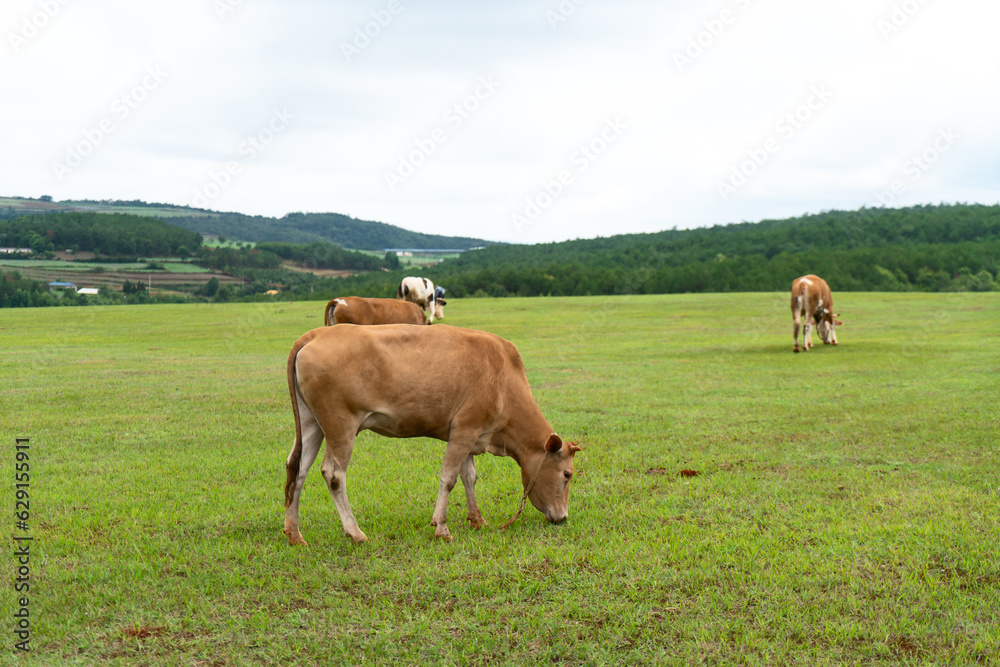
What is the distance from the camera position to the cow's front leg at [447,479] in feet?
21.7

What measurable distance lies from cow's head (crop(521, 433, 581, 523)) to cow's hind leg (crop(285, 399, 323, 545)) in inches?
75.3

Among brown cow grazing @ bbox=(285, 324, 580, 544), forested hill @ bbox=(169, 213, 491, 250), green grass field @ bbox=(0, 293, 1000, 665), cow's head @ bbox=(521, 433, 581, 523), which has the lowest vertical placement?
green grass field @ bbox=(0, 293, 1000, 665)

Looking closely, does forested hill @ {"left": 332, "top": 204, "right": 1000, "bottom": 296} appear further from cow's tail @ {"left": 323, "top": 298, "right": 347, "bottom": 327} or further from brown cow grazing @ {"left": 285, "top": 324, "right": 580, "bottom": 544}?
brown cow grazing @ {"left": 285, "top": 324, "right": 580, "bottom": 544}

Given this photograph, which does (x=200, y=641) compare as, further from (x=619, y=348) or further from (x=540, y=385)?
(x=619, y=348)

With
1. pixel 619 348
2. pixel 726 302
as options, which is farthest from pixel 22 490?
pixel 726 302

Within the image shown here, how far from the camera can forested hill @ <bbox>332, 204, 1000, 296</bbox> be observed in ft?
244

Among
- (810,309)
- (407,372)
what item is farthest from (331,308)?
(407,372)

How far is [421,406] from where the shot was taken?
666cm

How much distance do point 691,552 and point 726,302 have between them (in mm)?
48620

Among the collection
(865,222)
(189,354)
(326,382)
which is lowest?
(189,354)

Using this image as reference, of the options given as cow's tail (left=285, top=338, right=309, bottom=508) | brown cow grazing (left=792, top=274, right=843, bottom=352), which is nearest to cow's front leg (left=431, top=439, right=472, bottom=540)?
cow's tail (left=285, top=338, right=309, bottom=508)

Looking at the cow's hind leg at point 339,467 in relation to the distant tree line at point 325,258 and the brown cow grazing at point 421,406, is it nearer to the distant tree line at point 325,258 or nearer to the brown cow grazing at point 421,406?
the brown cow grazing at point 421,406

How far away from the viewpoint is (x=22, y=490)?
8.05 meters

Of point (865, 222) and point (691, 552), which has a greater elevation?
point (865, 222)
